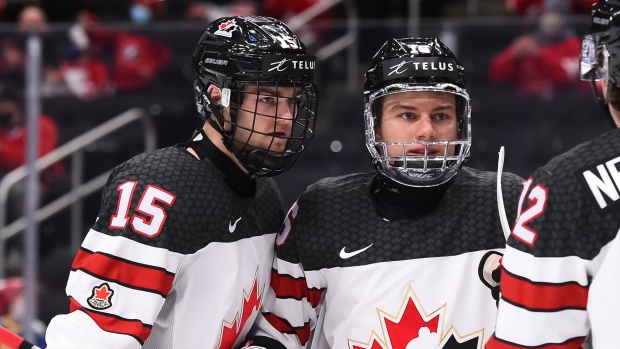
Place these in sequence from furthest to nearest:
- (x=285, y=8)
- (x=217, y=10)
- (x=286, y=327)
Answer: (x=217, y=10)
(x=285, y=8)
(x=286, y=327)

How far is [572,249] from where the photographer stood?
1552mm

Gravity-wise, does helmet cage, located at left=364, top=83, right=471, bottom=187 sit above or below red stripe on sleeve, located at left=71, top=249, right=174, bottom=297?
above

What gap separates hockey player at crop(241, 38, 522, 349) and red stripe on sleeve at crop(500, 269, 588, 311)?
476 millimetres

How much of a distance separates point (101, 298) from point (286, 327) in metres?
0.50

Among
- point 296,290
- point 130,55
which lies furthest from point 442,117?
point 130,55

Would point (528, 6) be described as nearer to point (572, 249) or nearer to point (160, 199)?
point (160, 199)

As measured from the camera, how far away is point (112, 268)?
1977mm

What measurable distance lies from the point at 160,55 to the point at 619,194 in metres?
2.73

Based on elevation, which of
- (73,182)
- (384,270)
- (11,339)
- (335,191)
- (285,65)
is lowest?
(73,182)

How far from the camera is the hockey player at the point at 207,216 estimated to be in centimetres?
198

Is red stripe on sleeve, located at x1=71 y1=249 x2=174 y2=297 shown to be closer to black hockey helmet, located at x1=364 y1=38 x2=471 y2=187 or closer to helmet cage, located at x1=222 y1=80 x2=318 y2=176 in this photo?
helmet cage, located at x1=222 y1=80 x2=318 y2=176

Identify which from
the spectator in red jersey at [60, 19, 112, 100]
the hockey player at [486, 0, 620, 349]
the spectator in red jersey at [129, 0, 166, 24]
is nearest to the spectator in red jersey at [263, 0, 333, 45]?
the spectator in red jersey at [129, 0, 166, 24]

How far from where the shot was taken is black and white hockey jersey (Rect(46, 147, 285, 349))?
6.47 feet

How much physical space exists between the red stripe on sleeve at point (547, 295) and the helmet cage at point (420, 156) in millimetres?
572
